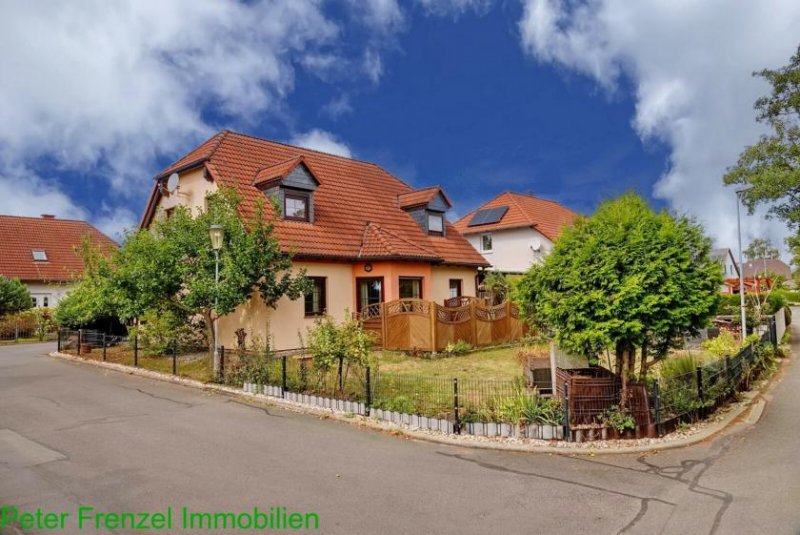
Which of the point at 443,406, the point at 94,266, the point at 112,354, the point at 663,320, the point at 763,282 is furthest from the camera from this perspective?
the point at 763,282

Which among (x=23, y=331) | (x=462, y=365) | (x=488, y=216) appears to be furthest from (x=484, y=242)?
(x=23, y=331)

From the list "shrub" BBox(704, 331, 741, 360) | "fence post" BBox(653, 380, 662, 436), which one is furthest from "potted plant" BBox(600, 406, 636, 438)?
"shrub" BBox(704, 331, 741, 360)

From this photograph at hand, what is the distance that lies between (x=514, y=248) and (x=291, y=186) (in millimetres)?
20808

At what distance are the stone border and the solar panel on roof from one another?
25194 millimetres

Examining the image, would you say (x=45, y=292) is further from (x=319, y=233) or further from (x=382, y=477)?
(x=382, y=477)

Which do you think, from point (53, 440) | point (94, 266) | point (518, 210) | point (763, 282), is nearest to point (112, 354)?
point (94, 266)

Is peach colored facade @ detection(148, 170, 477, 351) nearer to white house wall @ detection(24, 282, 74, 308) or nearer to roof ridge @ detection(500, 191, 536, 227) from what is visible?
roof ridge @ detection(500, 191, 536, 227)

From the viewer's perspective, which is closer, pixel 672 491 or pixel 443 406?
pixel 672 491

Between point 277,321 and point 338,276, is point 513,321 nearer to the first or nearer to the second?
point 338,276

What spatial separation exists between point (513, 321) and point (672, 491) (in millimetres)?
15195

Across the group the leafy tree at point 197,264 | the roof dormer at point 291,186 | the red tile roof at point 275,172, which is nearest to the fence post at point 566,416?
the leafy tree at point 197,264

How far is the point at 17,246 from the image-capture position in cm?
3659

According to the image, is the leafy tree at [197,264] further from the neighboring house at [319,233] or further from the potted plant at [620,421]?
the potted plant at [620,421]

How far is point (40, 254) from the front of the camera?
3719 cm
